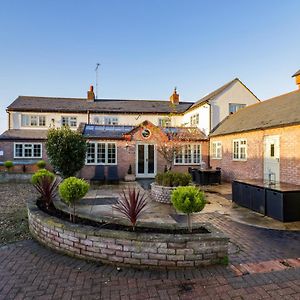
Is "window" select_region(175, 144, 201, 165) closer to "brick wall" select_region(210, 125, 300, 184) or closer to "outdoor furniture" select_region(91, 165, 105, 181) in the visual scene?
"brick wall" select_region(210, 125, 300, 184)

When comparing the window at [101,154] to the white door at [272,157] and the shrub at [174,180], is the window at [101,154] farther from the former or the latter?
the white door at [272,157]

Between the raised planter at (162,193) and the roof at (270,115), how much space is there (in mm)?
6536

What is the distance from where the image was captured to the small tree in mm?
11992

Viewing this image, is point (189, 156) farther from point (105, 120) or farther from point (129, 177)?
point (105, 120)

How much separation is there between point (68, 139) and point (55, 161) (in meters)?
1.40

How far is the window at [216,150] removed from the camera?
57.1 feet

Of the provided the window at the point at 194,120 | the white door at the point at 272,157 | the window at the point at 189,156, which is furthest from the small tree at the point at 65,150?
the window at the point at 194,120

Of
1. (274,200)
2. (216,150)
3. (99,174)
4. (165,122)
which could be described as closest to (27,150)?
(99,174)

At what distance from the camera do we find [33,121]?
2253cm

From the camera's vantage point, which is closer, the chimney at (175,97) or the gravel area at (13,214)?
the gravel area at (13,214)

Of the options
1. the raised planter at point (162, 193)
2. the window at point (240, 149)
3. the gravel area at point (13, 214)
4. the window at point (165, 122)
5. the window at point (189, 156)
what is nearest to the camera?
the gravel area at point (13, 214)

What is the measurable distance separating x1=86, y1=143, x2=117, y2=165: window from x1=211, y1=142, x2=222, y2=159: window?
8.05m

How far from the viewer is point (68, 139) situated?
12.1 metres

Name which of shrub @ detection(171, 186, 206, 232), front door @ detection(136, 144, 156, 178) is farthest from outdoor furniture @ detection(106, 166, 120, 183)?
shrub @ detection(171, 186, 206, 232)
